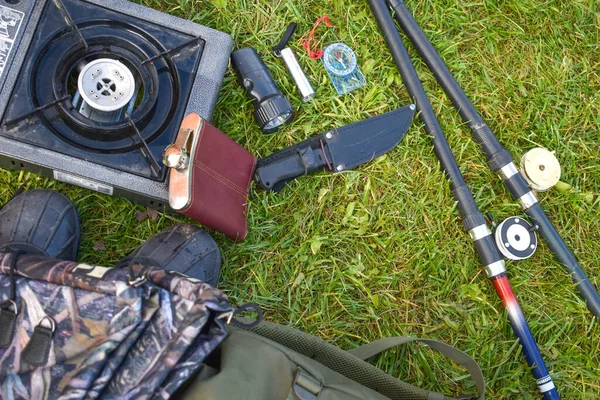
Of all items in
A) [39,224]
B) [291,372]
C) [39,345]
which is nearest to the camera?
[39,345]

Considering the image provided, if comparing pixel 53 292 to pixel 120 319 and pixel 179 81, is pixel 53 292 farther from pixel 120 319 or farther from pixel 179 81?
pixel 179 81

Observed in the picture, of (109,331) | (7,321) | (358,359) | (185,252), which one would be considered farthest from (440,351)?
(7,321)

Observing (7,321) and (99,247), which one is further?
(99,247)

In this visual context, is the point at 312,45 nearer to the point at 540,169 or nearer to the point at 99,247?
the point at 540,169

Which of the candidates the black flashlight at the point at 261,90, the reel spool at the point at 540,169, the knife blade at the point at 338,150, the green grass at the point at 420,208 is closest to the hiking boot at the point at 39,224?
the green grass at the point at 420,208

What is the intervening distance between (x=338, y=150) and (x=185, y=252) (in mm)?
880

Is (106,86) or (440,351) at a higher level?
(106,86)

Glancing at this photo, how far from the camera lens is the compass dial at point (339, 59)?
3.01 m

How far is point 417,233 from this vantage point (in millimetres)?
2943

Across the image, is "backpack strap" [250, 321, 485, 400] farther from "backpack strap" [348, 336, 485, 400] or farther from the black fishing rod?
the black fishing rod

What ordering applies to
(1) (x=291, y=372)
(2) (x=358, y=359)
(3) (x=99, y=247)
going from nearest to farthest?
(1) (x=291, y=372), (2) (x=358, y=359), (3) (x=99, y=247)

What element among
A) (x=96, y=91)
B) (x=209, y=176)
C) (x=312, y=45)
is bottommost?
(x=209, y=176)

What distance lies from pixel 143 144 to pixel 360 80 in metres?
1.18

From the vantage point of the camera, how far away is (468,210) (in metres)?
2.91
